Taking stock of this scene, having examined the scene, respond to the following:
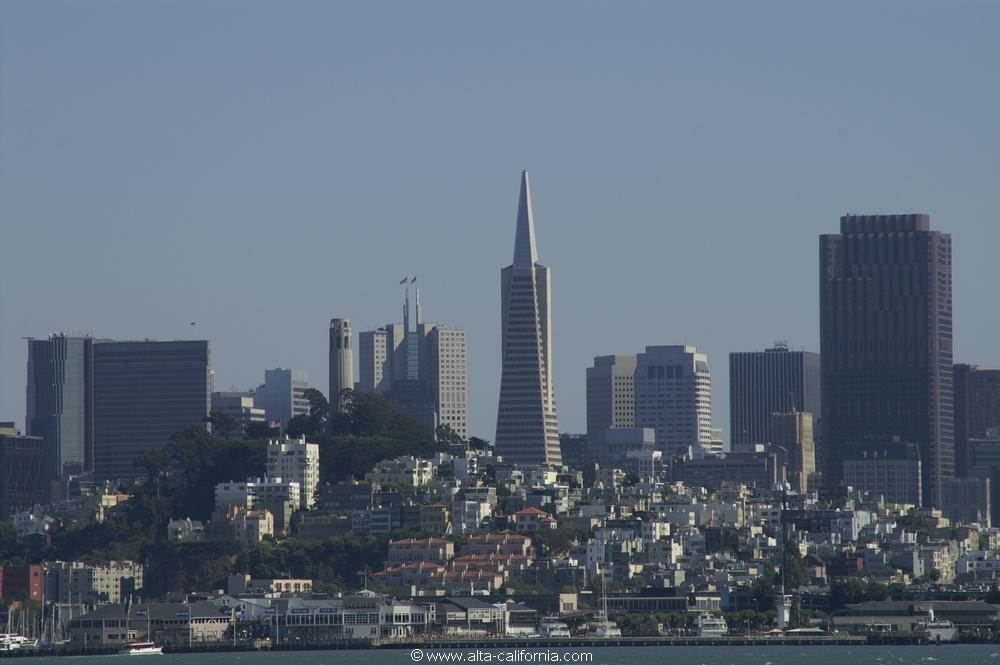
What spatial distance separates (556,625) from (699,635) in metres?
9.67

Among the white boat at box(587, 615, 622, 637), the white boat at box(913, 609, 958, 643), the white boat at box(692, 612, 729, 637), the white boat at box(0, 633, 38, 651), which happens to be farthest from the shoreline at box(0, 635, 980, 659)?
the white boat at box(692, 612, 729, 637)

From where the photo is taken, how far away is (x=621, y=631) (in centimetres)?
19575

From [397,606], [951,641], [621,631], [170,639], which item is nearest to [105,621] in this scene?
[170,639]

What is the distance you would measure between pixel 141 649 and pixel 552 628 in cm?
2740

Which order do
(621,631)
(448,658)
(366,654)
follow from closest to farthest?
(448,658) → (366,654) → (621,631)

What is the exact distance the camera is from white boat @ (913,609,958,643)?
190625 millimetres

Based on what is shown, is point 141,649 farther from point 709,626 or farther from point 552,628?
point 709,626

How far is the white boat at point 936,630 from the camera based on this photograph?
625ft

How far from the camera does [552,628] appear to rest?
19488 centimetres

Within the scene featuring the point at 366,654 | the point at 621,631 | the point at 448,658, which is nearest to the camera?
the point at 448,658

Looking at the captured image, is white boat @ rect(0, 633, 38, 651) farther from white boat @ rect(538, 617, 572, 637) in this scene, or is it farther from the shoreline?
white boat @ rect(538, 617, 572, 637)

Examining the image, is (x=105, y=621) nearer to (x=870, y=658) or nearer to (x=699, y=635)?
(x=699, y=635)

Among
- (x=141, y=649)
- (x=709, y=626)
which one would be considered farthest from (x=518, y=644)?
(x=141, y=649)

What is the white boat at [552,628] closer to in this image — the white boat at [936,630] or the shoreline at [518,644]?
the shoreline at [518,644]
